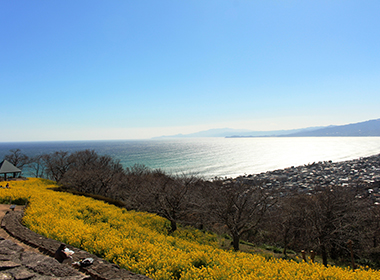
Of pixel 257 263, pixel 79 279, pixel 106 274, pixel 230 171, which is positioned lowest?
pixel 230 171

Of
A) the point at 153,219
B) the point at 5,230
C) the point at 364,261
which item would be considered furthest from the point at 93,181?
the point at 364,261

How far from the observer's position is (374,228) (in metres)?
20.6

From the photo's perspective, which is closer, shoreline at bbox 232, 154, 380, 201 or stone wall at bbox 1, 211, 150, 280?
stone wall at bbox 1, 211, 150, 280

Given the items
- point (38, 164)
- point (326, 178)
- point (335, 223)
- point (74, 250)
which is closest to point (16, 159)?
point (38, 164)

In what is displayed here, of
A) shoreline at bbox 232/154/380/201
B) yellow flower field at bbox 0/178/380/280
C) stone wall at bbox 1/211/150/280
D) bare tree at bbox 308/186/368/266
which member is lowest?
shoreline at bbox 232/154/380/201

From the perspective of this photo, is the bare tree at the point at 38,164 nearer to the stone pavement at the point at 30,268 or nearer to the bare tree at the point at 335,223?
the stone pavement at the point at 30,268

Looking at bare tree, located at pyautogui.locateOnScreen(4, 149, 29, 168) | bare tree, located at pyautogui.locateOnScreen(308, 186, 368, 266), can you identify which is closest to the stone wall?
bare tree, located at pyautogui.locateOnScreen(308, 186, 368, 266)

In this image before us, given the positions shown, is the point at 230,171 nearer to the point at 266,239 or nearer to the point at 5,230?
the point at 266,239

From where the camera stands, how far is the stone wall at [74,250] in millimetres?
7219

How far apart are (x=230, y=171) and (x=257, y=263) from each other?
7327 cm

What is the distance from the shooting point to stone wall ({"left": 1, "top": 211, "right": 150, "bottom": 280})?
7.22 meters

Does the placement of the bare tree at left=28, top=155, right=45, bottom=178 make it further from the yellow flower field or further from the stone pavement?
the stone pavement

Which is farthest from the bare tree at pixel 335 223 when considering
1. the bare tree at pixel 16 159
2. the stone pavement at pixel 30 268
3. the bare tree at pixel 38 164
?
the bare tree at pixel 38 164

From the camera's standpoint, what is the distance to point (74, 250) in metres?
9.03
